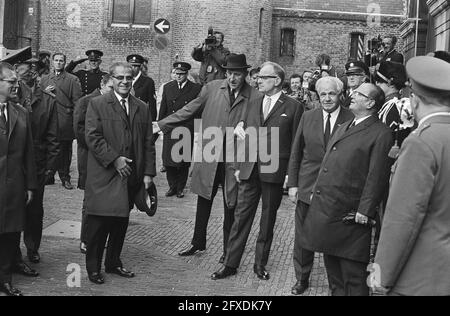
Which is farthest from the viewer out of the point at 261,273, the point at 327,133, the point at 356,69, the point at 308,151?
the point at 356,69

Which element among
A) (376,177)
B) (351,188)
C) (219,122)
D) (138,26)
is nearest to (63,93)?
(219,122)

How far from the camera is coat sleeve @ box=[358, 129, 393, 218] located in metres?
5.68

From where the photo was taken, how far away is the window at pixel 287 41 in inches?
1414

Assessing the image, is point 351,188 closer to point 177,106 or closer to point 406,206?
point 406,206

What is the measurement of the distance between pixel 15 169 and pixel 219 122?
2.57 metres

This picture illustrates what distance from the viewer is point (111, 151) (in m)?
6.92

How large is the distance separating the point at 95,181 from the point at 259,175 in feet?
5.92

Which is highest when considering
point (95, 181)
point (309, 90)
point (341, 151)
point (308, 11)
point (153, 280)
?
point (308, 11)

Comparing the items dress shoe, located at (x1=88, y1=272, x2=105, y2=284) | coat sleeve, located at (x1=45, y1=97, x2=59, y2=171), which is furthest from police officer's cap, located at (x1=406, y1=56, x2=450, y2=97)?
coat sleeve, located at (x1=45, y1=97, x2=59, y2=171)

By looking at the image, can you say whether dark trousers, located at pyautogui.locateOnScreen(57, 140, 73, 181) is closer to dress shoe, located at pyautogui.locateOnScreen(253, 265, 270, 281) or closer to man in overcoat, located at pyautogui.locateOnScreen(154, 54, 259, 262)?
man in overcoat, located at pyautogui.locateOnScreen(154, 54, 259, 262)

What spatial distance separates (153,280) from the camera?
7.18 metres

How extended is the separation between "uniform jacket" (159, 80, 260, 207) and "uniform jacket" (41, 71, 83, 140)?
187 inches
